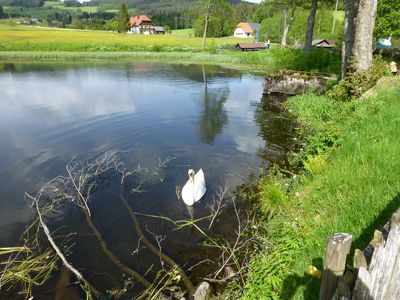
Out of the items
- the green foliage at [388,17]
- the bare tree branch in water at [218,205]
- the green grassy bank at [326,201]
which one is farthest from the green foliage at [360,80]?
the green foliage at [388,17]

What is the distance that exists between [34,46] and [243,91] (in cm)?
4382

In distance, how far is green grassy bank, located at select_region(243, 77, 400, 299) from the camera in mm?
4609

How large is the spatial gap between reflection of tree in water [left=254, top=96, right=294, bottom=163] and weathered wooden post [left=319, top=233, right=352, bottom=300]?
7988 millimetres

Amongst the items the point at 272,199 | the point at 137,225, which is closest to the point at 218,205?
the point at 272,199

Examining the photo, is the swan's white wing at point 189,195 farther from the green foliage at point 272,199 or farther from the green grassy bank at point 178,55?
the green grassy bank at point 178,55

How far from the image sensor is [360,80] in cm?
1339

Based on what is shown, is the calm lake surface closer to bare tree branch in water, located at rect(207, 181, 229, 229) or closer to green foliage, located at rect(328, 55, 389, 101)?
bare tree branch in water, located at rect(207, 181, 229, 229)

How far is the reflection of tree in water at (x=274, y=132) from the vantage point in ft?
37.7

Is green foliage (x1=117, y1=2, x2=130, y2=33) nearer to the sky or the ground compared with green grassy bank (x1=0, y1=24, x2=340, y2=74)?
nearer to the sky

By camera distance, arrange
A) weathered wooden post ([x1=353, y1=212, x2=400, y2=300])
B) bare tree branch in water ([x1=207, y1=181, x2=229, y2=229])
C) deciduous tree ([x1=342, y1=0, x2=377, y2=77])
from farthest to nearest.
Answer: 1. deciduous tree ([x1=342, y1=0, x2=377, y2=77])
2. bare tree branch in water ([x1=207, y1=181, x2=229, y2=229])
3. weathered wooden post ([x1=353, y1=212, x2=400, y2=300])

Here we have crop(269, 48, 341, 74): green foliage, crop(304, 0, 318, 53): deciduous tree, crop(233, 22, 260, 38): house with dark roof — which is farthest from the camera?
crop(233, 22, 260, 38): house with dark roof

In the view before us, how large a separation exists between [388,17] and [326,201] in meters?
32.2

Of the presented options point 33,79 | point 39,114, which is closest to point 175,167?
point 39,114

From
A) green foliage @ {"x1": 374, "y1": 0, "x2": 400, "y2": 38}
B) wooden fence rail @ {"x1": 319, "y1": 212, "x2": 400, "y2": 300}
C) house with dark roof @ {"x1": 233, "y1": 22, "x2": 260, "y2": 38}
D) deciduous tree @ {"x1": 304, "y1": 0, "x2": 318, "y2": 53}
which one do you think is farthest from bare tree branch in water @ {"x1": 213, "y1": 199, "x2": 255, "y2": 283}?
house with dark roof @ {"x1": 233, "y1": 22, "x2": 260, "y2": 38}
